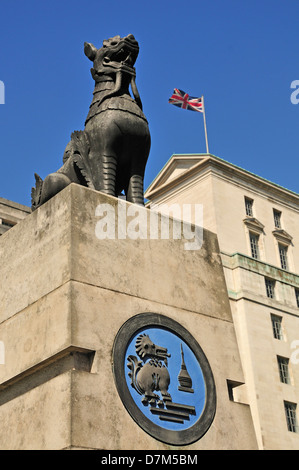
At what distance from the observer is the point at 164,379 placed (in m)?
8.49

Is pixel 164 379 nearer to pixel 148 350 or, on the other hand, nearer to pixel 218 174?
pixel 148 350

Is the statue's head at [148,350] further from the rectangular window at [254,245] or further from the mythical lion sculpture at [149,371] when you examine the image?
the rectangular window at [254,245]

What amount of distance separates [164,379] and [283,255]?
51592mm

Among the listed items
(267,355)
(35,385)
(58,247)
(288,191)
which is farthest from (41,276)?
(288,191)

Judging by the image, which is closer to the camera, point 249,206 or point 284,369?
point 284,369

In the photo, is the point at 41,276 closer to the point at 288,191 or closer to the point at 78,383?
the point at 78,383

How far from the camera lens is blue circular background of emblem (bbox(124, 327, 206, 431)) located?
8242mm

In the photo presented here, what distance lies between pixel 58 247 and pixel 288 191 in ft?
178

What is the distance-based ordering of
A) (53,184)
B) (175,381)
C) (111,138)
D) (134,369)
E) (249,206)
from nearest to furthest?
(134,369) < (175,381) < (53,184) < (111,138) < (249,206)

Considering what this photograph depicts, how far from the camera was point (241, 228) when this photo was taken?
2199 inches

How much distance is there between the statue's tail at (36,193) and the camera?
1001 centimetres

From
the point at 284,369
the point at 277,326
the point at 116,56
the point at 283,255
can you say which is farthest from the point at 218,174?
the point at 116,56

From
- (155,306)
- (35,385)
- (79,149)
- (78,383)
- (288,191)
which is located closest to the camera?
(78,383)
